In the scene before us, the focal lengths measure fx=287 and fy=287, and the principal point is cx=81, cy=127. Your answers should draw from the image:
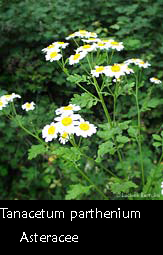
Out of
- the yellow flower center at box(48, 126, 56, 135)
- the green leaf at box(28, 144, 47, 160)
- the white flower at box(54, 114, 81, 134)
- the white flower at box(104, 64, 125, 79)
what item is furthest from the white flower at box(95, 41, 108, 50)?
the green leaf at box(28, 144, 47, 160)

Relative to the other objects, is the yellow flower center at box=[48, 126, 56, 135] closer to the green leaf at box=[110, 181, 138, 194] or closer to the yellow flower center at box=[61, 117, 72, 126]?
the yellow flower center at box=[61, 117, 72, 126]

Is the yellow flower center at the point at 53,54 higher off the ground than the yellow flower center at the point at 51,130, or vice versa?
the yellow flower center at the point at 53,54

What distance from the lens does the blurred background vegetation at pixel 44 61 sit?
2648 mm

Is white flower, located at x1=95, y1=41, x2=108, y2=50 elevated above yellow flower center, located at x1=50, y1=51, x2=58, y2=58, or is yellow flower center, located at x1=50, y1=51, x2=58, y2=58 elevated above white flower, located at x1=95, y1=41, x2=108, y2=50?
white flower, located at x1=95, y1=41, x2=108, y2=50

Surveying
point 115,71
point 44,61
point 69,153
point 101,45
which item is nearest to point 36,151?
point 69,153

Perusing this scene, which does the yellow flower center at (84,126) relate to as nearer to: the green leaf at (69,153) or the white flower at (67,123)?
the white flower at (67,123)

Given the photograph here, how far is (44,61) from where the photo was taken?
275 centimetres

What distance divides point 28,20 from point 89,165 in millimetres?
1468

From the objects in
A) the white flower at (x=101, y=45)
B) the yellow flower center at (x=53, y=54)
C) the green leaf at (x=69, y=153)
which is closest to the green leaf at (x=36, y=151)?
the green leaf at (x=69, y=153)

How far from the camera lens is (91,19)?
2721 mm

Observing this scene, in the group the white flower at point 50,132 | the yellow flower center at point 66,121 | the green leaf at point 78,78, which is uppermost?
the green leaf at point 78,78

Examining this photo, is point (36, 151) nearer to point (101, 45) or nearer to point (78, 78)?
point (78, 78)

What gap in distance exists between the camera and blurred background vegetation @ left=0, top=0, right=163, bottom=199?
265cm

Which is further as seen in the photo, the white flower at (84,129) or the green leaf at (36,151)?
the green leaf at (36,151)
